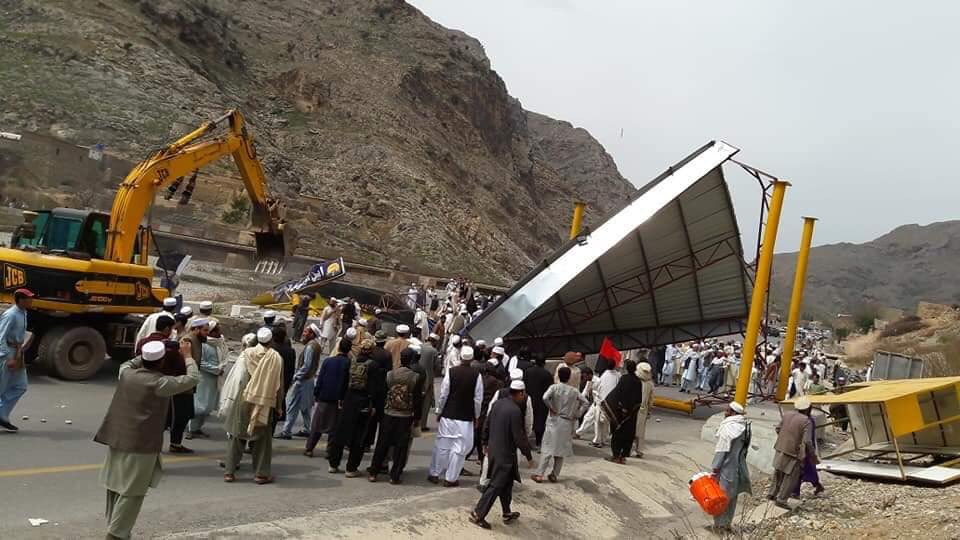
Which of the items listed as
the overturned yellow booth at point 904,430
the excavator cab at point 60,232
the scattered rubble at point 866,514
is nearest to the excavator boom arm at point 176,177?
the excavator cab at point 60,232

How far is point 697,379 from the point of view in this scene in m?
24.7

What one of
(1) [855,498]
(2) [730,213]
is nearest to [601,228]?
(2) [730,213]

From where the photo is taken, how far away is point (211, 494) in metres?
6.95

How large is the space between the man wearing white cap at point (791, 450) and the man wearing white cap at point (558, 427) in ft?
9.28

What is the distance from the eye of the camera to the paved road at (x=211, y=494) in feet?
19.9

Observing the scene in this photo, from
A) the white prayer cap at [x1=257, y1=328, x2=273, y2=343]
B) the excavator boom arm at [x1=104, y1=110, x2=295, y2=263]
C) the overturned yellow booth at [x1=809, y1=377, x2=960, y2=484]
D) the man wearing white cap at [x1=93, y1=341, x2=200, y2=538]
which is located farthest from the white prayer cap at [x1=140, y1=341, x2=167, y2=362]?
the overturned yellow booth at [x1=809, y1=377, x2=960, y2=484]

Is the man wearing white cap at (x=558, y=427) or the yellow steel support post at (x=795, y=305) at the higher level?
the yellow steel support post at (x=795, y=305)

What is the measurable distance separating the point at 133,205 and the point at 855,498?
40.0 ft

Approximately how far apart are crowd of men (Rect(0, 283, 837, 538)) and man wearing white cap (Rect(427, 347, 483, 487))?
0.01 m

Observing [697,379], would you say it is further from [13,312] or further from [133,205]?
[13,312]

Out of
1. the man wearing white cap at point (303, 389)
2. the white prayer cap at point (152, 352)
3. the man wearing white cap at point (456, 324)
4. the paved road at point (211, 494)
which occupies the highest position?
the man wearing white cap at point (456, 324)

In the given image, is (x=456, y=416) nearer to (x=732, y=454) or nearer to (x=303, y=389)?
(x=303, y=389)

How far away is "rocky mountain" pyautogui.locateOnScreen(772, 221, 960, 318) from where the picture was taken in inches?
5827

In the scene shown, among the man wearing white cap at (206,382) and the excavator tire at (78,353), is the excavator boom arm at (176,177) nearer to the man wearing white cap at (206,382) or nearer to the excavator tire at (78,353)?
the excavator tire at (78,353)
